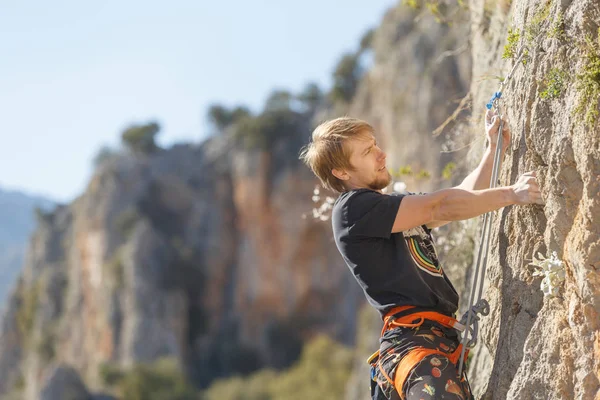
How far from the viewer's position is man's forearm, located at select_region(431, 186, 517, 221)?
3086 millimetres

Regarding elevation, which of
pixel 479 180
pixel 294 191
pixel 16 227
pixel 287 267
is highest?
pixel 16 227

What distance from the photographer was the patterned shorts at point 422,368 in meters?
3.01

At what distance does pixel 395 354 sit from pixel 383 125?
28344 mm

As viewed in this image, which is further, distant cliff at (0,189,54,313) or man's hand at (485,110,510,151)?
distant cliff at (0,189,54,313)

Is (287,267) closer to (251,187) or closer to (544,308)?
(251,187)

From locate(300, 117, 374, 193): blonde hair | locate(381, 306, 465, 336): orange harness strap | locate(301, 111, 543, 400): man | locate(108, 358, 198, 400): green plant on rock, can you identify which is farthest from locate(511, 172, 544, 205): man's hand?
locate(108, 358, 198, 400): green plant on rock

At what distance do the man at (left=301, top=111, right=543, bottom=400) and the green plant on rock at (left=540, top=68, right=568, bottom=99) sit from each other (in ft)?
1.05

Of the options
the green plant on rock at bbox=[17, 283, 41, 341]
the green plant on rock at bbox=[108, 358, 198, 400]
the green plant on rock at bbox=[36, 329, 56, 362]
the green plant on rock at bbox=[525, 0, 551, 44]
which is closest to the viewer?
the green plant on rock at bbox=[525, 0, 551, 44]

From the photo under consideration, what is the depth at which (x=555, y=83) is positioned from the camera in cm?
311

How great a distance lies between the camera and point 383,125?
31.2m

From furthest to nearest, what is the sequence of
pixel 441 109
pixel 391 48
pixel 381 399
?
pixel 391 48 → pixel 441 109 → pixel 381 399

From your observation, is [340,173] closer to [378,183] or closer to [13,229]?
[378,183]

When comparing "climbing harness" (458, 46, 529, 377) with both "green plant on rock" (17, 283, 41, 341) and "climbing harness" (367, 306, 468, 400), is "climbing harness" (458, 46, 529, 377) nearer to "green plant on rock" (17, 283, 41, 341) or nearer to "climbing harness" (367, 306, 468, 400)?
"climbing harness" (367, 306, 468, 400)

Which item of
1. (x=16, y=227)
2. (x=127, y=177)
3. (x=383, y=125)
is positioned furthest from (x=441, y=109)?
(x=16, y=227)
